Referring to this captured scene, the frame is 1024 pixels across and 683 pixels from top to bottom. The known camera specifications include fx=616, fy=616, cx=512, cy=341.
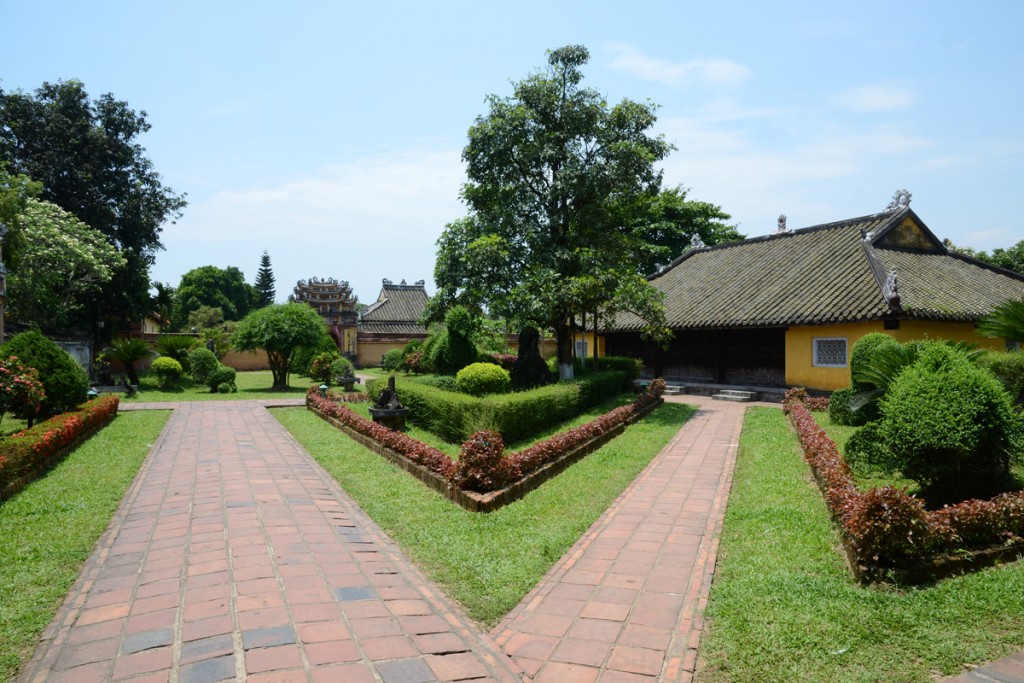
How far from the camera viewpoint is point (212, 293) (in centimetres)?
6194

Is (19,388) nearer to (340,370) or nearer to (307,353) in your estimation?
(340,370)

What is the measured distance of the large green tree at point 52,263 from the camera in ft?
70.1

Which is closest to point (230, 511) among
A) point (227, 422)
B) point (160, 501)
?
point (160, 501)

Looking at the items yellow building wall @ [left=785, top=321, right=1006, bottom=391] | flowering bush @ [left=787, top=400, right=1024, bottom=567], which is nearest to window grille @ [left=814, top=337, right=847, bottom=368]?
yellow building wall @ [left=785, top=321, right=1006, bottom=391]

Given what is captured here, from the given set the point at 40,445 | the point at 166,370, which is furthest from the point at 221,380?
the point at 40,445

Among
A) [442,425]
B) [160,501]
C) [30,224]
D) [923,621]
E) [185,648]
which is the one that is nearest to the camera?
[185,648]

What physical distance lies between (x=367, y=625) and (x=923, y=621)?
12.0ft

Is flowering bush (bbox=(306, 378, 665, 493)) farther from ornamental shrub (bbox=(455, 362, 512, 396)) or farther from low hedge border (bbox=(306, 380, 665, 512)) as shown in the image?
ornamental shrub (bbox=(455, 362, 512, 396))

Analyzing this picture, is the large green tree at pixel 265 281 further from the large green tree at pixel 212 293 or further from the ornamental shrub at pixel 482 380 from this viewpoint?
the ornamental shrub at pixel 482 380

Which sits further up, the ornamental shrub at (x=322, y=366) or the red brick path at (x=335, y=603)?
the ornamental shrub at (x=322, y=366)

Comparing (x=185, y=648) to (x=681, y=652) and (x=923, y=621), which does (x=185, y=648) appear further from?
(x=923, y=621)

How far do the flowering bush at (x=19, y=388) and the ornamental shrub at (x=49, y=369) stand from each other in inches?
31.1

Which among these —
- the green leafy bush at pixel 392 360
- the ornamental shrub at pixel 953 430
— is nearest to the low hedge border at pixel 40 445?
the ornamental shrub at pixel 953 430

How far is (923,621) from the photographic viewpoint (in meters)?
4.03
